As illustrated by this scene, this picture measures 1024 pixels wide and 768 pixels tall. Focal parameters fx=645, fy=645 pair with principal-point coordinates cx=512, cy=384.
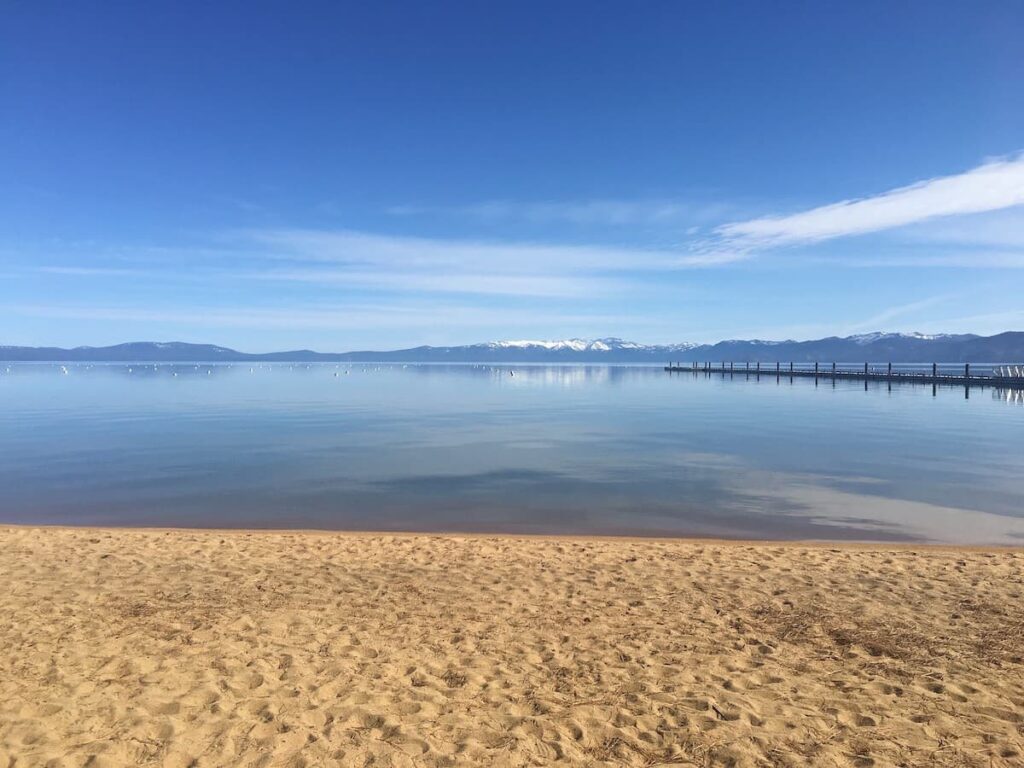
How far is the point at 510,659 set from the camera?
8555mm

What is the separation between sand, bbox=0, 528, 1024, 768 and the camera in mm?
6637

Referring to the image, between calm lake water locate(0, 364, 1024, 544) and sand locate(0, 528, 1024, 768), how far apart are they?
191 inches

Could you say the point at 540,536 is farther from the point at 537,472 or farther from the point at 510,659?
the point at 537,472

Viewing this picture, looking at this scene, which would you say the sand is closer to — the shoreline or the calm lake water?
the shoreline

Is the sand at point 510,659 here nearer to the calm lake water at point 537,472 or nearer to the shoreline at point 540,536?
the shoreline at point 540,536

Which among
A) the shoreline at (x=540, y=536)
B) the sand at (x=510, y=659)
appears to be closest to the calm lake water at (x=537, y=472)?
the shoreline at (x=540, y=536)

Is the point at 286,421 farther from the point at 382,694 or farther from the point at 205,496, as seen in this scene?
the point at 382,694

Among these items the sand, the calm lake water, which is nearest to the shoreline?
the calm lake water

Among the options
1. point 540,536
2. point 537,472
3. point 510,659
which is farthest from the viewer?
point 537,472

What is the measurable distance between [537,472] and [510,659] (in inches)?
667

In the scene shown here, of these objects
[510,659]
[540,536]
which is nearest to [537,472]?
[540,536]

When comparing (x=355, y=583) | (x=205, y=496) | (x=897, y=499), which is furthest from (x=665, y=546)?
(x=205, y=496)

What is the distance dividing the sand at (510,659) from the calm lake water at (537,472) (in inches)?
191

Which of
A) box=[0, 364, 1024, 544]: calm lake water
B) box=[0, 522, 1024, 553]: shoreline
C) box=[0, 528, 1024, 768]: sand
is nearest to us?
box=[0, 528, 1024, 768]: sand
